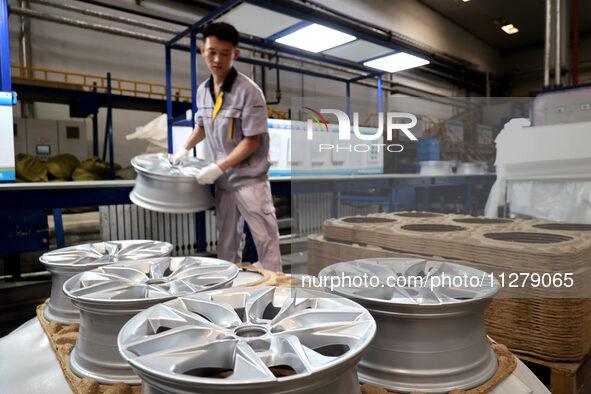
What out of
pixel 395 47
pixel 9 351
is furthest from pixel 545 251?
pixel 395 47

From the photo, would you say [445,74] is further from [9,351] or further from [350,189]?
[9,351]

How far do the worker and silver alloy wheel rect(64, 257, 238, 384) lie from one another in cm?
98

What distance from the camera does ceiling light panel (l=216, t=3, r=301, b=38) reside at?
9.31 feet

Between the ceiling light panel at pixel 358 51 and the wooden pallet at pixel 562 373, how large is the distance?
3153 millimetres

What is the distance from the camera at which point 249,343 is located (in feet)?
1.75

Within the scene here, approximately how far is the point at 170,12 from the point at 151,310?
6.83 m

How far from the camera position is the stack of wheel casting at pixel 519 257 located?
811 millimetres

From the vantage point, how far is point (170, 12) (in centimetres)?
629

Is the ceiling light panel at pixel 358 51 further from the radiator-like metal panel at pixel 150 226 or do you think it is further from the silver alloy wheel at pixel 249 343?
the silver alloy wheel at pixel 249 343

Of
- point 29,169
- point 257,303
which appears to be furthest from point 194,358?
point 29,169

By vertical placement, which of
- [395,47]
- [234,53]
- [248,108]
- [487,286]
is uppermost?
[395,47]

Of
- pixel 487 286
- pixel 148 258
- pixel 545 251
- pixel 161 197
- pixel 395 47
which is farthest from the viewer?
pixel 395 47

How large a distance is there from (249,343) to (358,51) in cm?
378

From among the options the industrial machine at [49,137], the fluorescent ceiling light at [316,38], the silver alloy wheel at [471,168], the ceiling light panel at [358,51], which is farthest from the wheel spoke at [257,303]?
Answer: the industrial machine at [49,137]
